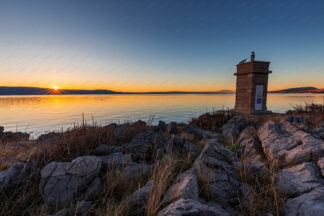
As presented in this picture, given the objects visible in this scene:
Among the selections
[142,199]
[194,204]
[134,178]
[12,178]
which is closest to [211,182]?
[194,204]

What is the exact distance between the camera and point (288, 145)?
345cm

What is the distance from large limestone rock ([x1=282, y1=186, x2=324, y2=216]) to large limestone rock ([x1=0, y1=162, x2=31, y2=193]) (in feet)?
14.0

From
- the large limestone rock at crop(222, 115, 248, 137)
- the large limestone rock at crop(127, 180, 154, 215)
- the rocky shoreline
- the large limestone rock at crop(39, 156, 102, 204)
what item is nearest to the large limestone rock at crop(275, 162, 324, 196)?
the rocky shoreline

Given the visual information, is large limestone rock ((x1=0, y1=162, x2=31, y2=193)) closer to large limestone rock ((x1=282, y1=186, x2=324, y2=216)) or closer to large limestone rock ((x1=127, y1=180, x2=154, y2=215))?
large limestone rock ((x1=127, y1=180, x2=154, y2=215))

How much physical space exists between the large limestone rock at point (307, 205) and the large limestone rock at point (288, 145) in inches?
40.2

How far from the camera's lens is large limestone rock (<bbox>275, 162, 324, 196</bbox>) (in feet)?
7.14

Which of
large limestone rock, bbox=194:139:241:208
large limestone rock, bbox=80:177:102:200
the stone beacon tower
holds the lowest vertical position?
large limestone rock, bbox=80:177:102:200

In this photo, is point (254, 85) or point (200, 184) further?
point (254, 85)

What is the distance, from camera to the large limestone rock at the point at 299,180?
2.18m

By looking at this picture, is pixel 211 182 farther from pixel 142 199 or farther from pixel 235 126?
pixel 235 126

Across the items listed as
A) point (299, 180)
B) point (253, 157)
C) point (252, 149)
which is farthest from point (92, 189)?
point (252, 149)

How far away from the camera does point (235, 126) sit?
7.19 metres

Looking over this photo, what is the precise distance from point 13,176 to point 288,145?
583 centimetres

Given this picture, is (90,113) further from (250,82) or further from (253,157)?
(253,157)
